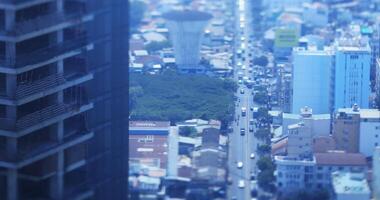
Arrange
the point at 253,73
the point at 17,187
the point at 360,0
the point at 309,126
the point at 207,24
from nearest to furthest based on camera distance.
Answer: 1. the point at 17,187
2. the point at 309,126
3. the point at 253,73
4. the point at 207,24
5. the point at 360,0

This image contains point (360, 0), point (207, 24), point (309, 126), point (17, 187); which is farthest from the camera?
point (360, 0)

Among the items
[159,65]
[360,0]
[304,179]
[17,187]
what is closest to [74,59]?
[17,187]

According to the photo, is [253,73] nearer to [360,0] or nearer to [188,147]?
[188,147]

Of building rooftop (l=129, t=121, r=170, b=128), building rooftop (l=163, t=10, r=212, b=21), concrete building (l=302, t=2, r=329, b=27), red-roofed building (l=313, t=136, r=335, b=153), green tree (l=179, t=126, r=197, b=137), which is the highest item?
concrete building (l=302, t=2, r=329, b=27)

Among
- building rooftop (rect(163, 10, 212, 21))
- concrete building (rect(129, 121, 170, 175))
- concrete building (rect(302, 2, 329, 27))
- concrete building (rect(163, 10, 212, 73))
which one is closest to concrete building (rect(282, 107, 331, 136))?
concrete building (rect(129, 121, 170, 175))

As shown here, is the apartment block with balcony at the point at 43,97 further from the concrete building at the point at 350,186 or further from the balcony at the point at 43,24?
the concrete building at the point at 350,186

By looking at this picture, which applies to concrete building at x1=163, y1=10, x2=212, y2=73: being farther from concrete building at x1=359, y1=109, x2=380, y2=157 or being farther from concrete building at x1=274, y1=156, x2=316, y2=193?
concrete building at x1=274, y1=156, x2=316, y2=193

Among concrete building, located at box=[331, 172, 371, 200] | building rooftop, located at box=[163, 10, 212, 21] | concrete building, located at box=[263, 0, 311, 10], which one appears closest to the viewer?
concrete building, located at box=[331, 172, 371, 200]
